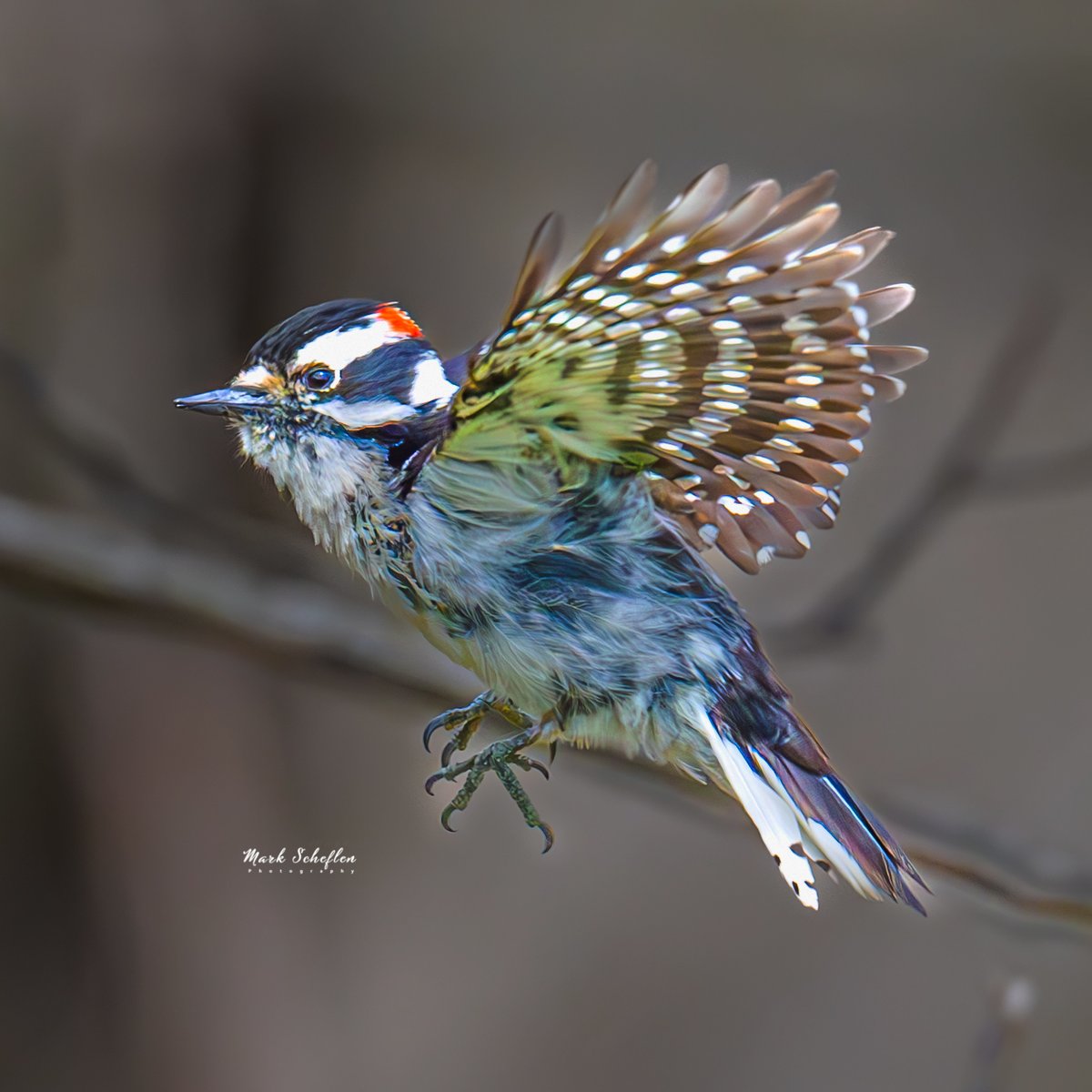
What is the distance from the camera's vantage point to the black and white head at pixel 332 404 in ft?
3.71

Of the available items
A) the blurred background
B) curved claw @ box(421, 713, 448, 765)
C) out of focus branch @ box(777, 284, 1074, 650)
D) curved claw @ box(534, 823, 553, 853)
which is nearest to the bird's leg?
curved claw @ box(421, 713, 448, 765)

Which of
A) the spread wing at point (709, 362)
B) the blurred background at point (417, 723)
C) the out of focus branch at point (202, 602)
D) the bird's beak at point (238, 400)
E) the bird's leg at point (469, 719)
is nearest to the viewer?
the spread wing at point (709, 362)

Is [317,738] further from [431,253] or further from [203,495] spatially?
[431,253]

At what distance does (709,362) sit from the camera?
111 centimetres

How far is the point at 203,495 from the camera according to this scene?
11.9ft

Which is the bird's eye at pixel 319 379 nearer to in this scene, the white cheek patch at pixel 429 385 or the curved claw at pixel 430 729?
the white cheek patch at pixel 429 385

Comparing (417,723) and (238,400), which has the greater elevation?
(238,400)

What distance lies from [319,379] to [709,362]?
33 centimetres

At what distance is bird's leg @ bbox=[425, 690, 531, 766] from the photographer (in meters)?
1.20

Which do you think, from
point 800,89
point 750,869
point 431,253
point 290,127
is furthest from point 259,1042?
point 800,89

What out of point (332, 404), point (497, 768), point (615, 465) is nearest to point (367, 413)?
point (332, 404)

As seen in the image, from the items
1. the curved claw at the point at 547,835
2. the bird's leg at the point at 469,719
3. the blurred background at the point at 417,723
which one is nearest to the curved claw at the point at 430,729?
the bird's leg at the point at 469,719

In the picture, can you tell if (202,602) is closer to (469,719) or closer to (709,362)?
(469,719)

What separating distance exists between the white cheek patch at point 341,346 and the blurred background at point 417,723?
2.03 metres
